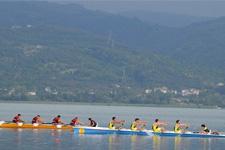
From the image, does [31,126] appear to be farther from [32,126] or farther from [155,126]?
[155,126]

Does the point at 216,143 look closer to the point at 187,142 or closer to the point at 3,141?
the point at 187,142

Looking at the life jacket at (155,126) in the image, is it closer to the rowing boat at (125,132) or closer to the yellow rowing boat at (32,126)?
the rowing boat at (125,132)

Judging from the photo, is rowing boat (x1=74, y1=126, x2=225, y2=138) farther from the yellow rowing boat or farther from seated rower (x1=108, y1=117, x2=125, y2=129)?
the yellow rowing boat

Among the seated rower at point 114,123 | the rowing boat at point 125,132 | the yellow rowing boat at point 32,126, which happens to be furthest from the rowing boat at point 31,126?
the seated rower at point 114,123

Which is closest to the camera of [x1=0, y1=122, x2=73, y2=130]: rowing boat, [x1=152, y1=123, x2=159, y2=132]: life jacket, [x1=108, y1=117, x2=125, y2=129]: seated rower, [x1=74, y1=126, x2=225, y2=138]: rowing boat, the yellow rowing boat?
[x1=74, y1=126, x2=225, y2=138]: rowing boat

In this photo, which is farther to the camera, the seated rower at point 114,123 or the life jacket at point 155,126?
the life jacket at point 155,126

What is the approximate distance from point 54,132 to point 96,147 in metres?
14.5

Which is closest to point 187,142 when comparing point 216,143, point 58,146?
point 216,143

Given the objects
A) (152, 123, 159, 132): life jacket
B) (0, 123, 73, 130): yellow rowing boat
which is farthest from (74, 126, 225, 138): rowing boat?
(0, 123, 73, 130): yellow rowing boat

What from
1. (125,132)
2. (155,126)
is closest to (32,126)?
(125,132)

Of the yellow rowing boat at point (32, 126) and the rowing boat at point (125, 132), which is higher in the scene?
the yellow rowing boat at point (32, 126)

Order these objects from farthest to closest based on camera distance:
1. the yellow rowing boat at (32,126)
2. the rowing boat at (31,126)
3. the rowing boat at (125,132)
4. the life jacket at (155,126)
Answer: the yellow rowing boat at (32,126) < the rowing boat at (31,126) < the life jacket at (155,126) < the rowing boat at (125,132)

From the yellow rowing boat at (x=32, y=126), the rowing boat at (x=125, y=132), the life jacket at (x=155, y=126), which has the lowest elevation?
the rowing boat at (x=125, y=132)

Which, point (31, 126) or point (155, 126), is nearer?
point (155, 126)
